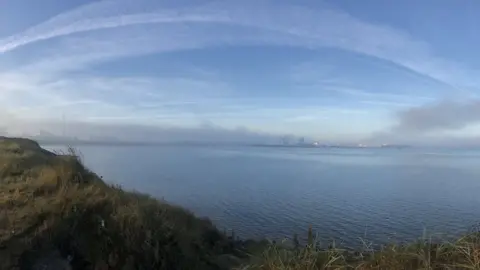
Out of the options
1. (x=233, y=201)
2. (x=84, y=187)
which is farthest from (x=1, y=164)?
(x=233, y=201)

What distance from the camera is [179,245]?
755cm

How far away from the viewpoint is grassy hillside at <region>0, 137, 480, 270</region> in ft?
16.5

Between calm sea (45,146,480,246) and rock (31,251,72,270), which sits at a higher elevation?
rock (31,251,72,270)

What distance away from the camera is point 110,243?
6.64 metres

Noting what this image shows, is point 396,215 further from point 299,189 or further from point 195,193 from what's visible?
point 195,193

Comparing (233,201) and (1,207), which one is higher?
(1,207)

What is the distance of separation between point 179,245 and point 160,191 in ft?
68.8

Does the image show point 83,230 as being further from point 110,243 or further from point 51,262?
point 51,262

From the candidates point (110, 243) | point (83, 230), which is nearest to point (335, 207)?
point (110, 243)

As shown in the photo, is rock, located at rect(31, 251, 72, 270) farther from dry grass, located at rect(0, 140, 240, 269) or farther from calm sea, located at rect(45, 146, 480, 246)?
calm sea, located at rect(45, 146, 480, 246)

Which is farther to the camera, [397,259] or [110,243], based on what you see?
[110,243]

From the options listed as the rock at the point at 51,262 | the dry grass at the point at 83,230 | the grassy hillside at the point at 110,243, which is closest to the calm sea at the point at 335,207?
the grassy hillside at the point at 110,243

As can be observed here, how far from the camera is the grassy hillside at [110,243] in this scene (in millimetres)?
5023

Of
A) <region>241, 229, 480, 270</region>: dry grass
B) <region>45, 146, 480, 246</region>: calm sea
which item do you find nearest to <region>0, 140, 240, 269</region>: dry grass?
<region>241, 229, 480, 270</region>: dry grass
